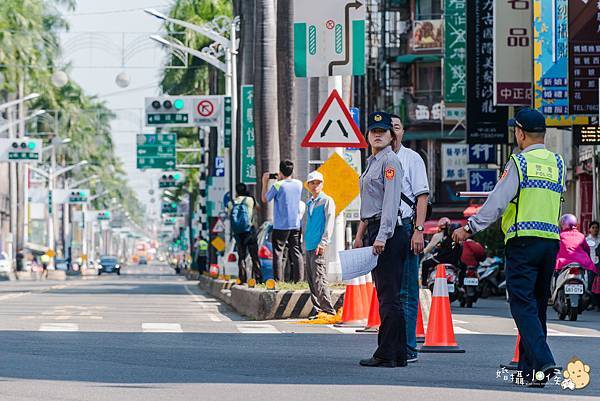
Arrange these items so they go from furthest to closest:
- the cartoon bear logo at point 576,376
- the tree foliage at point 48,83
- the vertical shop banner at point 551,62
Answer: the tree foliage at point 48,83 → the vertical shop banner at point 551,62 → the cartoon bear logo at point 576,376

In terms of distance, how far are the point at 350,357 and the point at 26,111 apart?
94612mm

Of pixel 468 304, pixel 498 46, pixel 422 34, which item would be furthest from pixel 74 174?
pixel 468 304

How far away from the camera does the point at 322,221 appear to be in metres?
18.9

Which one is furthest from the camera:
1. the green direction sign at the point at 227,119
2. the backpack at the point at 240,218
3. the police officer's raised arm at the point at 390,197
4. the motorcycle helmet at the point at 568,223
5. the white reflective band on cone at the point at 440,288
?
the green direction sign at the point at 227,119

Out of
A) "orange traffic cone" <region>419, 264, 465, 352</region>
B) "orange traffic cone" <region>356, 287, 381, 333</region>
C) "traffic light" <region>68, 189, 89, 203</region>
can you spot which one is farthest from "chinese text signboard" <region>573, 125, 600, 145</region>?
"traffic light" <region>68, 189, 89, 203</region>

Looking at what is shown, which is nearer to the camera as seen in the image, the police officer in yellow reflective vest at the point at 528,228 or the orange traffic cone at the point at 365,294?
the police officer in yellow reflective vest at the point at 528,228

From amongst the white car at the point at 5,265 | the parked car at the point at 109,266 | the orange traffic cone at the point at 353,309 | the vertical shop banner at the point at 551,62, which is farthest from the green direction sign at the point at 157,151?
the orange traffic cone at the point at 353,309

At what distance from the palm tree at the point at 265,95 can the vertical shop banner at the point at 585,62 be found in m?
6.35

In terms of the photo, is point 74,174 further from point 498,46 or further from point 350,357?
point 350,357

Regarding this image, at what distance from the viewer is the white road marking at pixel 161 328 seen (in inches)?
706

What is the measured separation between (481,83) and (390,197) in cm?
3175

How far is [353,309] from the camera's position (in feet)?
62.8

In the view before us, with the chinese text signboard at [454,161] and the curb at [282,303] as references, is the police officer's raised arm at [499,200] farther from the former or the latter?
the chinese text signboard at [454,161]

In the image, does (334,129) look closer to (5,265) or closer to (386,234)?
(386,234)
